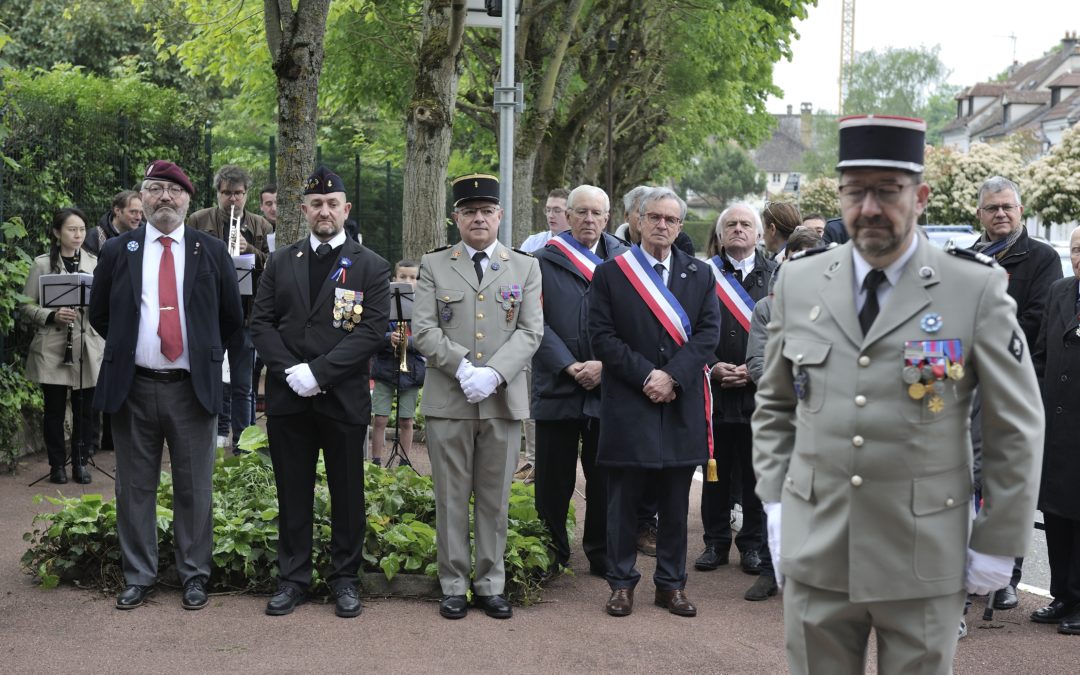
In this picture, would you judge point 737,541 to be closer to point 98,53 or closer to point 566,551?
point 566,551

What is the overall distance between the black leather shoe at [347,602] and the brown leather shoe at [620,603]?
133 cm

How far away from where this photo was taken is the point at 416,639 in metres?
6.57

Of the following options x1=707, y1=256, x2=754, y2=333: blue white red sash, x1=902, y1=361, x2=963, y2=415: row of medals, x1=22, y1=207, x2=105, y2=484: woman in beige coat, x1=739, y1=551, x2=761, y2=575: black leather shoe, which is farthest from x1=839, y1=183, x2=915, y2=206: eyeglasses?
x1=22, y1=207, x2=105, y2=484: woman in beige coat

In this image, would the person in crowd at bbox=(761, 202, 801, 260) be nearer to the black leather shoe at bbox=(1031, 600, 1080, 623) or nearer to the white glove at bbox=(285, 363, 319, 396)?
the black leather shoe at bbox=(1031, 600, 1080, 623)

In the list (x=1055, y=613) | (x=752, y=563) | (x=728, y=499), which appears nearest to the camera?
(x=1055, y=613)

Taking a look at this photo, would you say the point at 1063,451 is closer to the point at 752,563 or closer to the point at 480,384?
the point at 752,563

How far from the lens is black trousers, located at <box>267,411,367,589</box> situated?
7102 mm

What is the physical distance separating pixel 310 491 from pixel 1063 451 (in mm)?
4064

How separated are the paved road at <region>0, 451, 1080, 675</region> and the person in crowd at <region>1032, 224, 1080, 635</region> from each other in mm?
236

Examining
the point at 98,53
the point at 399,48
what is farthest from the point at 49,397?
the point at 98,53

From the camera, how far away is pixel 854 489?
379 centimetres

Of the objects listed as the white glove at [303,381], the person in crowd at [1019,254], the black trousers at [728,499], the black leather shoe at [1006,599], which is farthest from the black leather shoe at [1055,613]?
the white glove at [303,381]

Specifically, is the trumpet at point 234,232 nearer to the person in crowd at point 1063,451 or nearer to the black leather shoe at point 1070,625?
the person in crowd at point 1063,451

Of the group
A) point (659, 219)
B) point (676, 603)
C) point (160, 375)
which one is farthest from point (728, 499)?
point (160, 375)
